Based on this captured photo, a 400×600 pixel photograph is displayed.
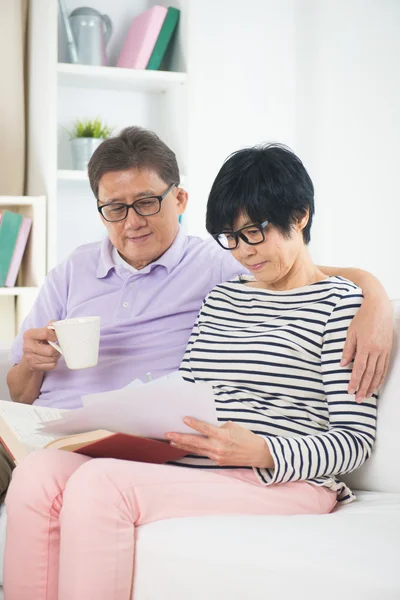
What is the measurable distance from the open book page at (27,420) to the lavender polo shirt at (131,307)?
0.30 m

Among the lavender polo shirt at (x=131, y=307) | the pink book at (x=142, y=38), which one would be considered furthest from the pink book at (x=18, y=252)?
the lavender polo shirt at (x=131, y=307)

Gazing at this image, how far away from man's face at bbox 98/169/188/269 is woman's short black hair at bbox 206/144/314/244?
28cm

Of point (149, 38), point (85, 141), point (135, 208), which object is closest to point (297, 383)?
point (135, 208)

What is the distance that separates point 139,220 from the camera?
6.05 ft

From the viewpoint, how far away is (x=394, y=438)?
1.46 meters

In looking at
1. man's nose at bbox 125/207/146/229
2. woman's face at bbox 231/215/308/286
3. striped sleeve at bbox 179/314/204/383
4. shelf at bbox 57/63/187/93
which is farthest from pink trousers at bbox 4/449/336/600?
shelf at bbox 57/63/187/93

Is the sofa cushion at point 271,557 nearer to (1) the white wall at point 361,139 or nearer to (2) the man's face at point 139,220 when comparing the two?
(2) the man's face at point 139,220

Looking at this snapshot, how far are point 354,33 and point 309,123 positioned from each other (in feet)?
1.29

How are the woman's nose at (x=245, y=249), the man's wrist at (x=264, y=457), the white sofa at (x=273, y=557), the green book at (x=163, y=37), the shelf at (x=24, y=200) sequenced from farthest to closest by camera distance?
1. the green book at (x=163, y=37)
2. the shelf at (x=24, y=200)
3. the woman's nose at (x=245, y=249)
4. the man's wrist at (x=264, y=457)
5. the white sofa at (x=273, y=557)

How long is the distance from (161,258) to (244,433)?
66 cm

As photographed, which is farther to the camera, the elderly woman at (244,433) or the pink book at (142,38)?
the pink book at (142,38)

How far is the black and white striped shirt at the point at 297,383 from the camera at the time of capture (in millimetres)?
1379

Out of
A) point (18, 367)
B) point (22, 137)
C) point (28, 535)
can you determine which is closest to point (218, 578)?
point (28, 535)

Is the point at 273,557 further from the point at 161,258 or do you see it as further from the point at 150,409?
the point at 161,258
